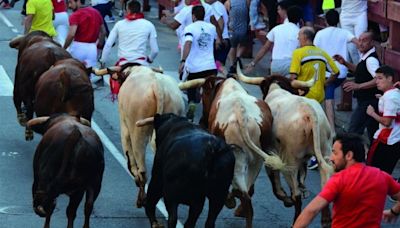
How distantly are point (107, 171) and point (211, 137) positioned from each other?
14.0 feet

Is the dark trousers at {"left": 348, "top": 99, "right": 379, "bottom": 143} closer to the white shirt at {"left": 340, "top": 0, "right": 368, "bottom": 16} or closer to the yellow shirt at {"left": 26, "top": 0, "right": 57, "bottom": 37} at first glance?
the white shirt at {"left": 340, "top": 0, "right": 368, "bottom": 16}

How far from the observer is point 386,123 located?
13266mm

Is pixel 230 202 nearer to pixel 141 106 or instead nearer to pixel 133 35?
pixel 141 106

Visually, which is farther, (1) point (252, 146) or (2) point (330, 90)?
(2) point (330, 90)

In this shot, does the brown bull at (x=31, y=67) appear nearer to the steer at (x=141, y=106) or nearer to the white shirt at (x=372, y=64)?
the steer at (x=141, y=106)

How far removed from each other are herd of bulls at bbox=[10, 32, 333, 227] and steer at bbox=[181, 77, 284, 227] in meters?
0.01

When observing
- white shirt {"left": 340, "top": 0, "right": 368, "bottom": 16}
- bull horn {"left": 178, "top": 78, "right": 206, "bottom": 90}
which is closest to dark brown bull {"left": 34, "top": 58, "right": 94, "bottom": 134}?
bull horn {"left": 178, "top": 78, "right": 206, "bottom": 90}

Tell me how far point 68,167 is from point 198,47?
6.87 metres

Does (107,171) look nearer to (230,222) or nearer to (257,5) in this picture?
(230,222)

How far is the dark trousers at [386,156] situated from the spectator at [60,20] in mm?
10116

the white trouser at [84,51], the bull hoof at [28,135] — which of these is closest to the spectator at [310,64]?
the bull hoof at [28,135]

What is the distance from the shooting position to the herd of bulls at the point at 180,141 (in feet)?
34.4

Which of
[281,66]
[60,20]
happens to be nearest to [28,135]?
[281,66]

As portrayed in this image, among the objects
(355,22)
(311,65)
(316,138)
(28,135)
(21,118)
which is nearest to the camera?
(316,138)
